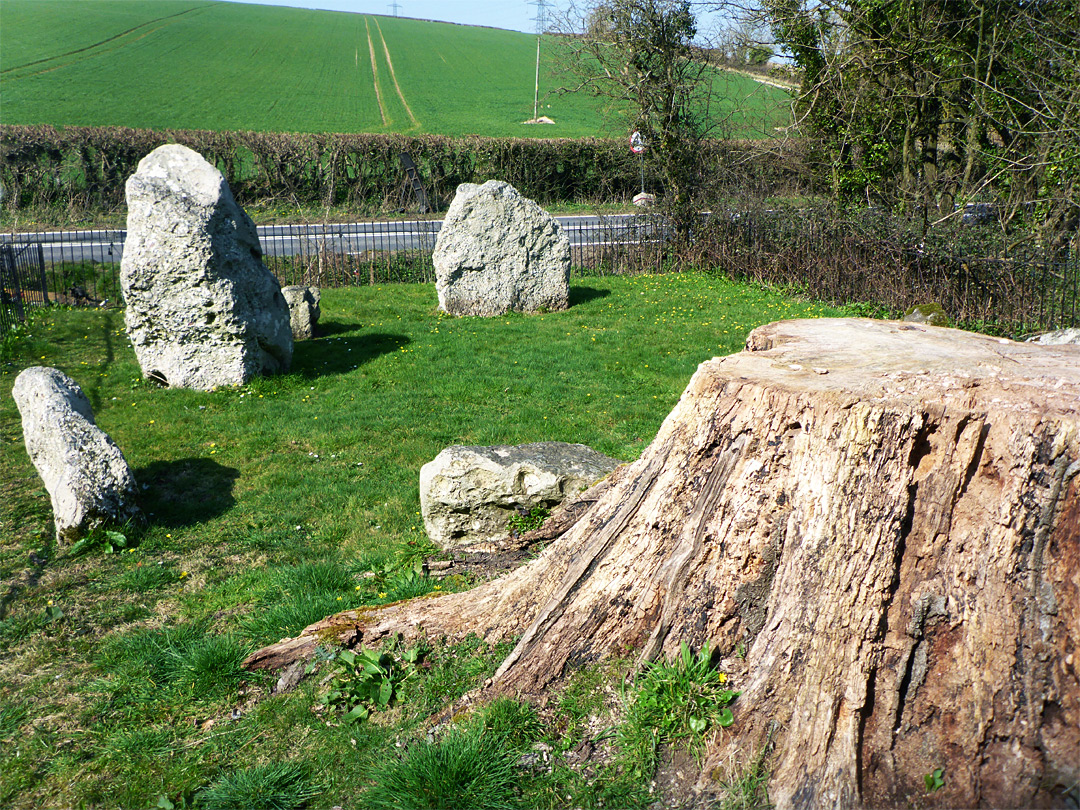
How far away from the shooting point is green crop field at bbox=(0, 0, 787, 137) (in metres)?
37.7

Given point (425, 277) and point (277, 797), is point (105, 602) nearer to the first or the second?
point (277, 797)

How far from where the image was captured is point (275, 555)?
523 centimetres

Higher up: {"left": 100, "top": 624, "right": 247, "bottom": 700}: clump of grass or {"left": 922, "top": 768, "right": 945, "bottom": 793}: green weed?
{"left": 922, "top": 768, "right": 945, "bottom": 793}: green weed

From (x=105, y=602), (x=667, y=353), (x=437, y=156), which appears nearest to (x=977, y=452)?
(x=105, y=602)

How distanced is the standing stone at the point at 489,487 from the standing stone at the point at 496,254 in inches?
313

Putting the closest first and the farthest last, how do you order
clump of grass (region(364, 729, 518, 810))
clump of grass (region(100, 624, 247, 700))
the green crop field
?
1. clump of grass (region(364, 729, 518, 810))
2. clump of grass (region(100, 624, 247, 700))
3. the green crop field

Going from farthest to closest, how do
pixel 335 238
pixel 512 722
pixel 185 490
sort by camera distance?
pixel 335 238 → pixel 185 490 → pixel 512 722

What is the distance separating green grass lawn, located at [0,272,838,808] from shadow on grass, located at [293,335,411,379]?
5 cm

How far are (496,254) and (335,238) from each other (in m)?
9.55

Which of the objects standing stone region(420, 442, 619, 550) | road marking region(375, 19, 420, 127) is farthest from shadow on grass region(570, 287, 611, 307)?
road marking region(375, 19, 420, 127)

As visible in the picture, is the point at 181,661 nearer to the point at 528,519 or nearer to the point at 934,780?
the point at 528,519

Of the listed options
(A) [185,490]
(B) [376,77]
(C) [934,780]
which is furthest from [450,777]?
(B) [376,77]

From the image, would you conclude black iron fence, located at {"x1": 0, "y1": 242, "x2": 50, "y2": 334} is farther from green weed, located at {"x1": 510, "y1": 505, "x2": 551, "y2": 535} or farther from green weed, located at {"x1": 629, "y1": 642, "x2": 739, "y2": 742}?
green weed, located at {"x1": 629, "y1": 642, "x2": 739, "y2": 742}

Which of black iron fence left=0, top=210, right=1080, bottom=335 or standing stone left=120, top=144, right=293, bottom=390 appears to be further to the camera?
black iron fence left=0, top=210, right=1080, bottom=335
